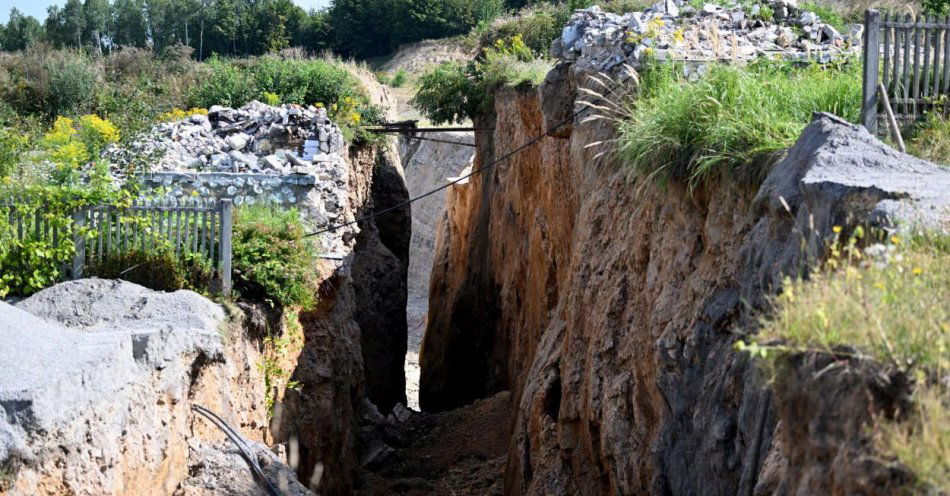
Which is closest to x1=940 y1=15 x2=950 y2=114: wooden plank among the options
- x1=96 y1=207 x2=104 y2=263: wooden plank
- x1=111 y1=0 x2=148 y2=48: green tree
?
x1=96 y1=207 x2=104 y2=263: wooden plank

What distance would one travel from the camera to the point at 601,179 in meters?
13.5

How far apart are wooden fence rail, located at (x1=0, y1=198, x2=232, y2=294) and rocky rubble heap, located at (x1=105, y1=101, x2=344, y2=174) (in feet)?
9.27

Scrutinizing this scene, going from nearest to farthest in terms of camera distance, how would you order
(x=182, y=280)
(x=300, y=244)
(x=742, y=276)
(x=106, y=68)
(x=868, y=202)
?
(x=868, y=202) → (x=742, y=276) → (x=182, y=280) → (x=300, y=244) → (x=106, y=68)

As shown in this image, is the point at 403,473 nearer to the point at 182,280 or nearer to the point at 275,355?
the point at 275,355

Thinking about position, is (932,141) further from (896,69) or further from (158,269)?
(158,269)

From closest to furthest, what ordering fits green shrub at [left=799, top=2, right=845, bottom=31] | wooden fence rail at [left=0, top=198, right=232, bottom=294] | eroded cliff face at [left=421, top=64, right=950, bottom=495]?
eroded cliff face at [left=421, top=64, right=950, bottom=495] < wooden fence rail at [left=0, top=198, right=232, bottom=294] < green shrub at [left=799, top=2, right=845, bottom=31]

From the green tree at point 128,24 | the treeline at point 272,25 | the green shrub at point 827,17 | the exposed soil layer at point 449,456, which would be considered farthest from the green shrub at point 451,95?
the green tree at point 128,24

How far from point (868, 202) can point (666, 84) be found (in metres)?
5.70

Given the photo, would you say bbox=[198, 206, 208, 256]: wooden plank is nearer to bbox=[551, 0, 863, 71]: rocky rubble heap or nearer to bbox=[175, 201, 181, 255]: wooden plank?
bbox=[175, 201, 181, 255]: wooden plank

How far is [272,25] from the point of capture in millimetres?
62594

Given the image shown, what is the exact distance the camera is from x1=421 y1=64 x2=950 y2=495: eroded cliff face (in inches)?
284

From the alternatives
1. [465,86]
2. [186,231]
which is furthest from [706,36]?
[465,86]

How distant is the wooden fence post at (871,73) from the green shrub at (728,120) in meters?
0.17

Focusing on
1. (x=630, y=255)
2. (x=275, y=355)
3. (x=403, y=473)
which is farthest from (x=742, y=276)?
(x=403, y=473)
